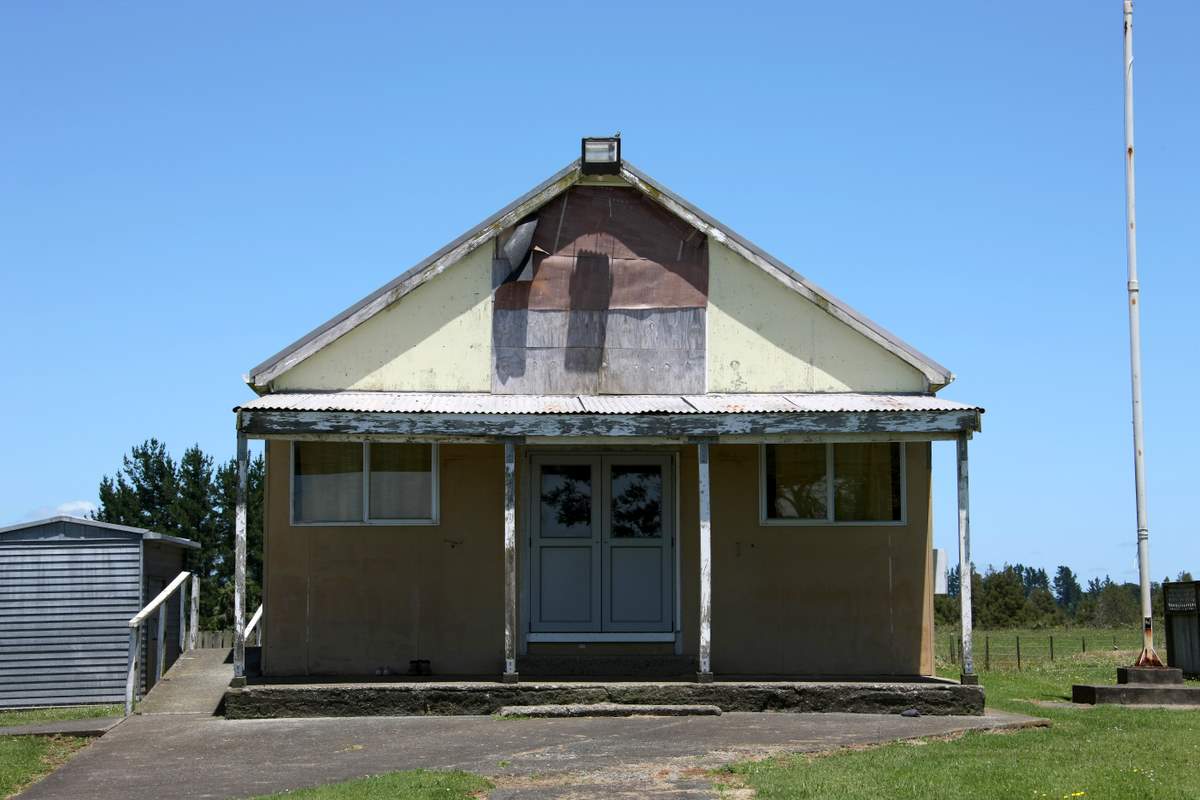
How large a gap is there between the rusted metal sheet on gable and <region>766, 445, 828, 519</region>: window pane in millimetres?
1185

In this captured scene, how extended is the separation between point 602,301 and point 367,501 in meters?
3.19

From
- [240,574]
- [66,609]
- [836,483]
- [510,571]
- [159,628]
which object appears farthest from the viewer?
[66,609]

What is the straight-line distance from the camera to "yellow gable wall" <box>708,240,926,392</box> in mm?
15797

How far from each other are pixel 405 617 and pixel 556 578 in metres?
1.61

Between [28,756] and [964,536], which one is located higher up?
[964,536]

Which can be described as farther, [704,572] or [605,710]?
[704,572]

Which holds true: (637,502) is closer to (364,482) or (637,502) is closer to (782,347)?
(782,347)

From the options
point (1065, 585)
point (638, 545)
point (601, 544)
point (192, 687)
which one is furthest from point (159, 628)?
point (1065, 585)

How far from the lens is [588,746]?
1181cm

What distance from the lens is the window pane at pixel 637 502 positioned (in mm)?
15969

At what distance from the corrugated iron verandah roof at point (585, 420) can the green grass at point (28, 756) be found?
316 cm

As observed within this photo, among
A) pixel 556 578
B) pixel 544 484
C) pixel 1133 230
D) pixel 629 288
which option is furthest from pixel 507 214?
pixel 1133 230

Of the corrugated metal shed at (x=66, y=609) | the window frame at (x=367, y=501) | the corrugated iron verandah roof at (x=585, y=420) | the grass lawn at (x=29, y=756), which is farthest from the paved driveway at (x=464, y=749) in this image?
the corrugated metal shed at (x=66, y=609)

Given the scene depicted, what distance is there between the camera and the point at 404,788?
32.6 ft
